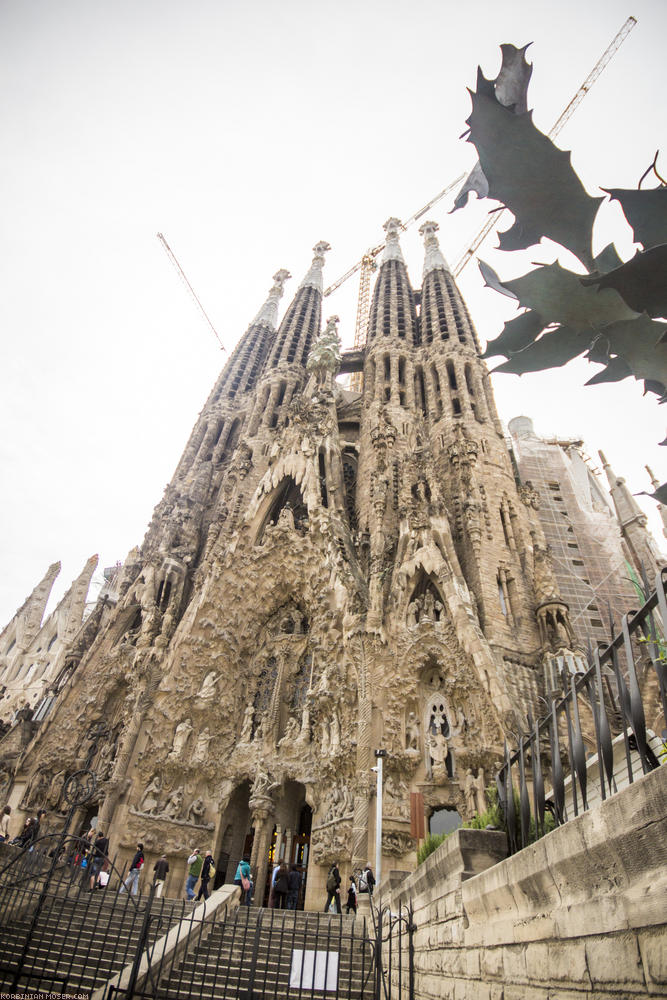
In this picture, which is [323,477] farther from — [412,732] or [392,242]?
[392,242]

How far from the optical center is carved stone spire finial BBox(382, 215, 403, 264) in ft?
121

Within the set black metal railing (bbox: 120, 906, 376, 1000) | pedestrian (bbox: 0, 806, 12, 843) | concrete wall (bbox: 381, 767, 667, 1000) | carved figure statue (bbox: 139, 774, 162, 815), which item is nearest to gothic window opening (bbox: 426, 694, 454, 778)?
black metal railing (bbox: 120, 906, 376, 1000)

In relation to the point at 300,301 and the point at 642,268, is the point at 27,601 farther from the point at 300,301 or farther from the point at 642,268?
the point at 642,268

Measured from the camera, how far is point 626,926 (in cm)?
207

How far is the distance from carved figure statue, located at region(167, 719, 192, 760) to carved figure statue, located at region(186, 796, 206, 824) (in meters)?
1.37

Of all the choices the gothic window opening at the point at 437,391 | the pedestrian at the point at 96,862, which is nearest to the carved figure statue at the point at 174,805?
the pedestrian at the point at 96,862

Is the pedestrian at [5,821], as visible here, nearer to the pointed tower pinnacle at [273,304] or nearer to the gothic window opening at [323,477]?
the gothic window opening at [323,477]

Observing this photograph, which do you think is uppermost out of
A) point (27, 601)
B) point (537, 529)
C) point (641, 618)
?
point (27, 601)

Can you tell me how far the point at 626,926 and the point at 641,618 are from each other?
1227 millimetres

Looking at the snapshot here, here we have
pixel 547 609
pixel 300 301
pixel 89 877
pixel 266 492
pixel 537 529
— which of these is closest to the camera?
pixel 89 877

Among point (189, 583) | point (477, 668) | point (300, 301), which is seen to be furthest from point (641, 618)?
point (300, 301)

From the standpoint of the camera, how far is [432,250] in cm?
3409

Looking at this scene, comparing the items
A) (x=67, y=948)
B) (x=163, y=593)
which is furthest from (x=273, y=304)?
(x=67, y=948)

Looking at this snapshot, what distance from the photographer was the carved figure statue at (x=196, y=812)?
1516 centimetres
